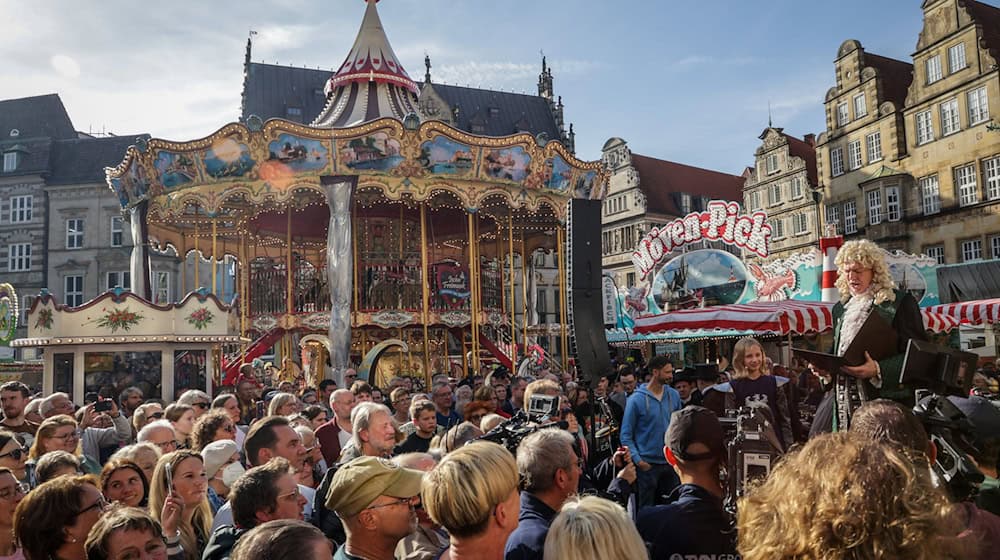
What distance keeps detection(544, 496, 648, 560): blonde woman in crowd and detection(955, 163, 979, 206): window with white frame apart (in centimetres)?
3556

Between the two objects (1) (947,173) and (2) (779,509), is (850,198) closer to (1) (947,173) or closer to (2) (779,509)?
(1) (947,173)

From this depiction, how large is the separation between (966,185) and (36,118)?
163ft

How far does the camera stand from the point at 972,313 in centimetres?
1942

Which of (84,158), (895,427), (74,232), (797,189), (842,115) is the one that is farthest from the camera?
(84,158)

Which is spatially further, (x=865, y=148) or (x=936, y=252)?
(x=865, y=148)

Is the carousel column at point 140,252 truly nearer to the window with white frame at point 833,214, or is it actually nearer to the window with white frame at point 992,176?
the window with white frame at point 992,176

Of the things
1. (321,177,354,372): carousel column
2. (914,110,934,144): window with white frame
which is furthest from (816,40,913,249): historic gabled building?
(321,177,354,372): carousel column

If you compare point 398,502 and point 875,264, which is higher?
point 875,264

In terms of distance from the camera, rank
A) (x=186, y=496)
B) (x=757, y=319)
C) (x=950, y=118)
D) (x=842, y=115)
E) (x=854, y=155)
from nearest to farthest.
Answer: (x=186, y=496) → (x=757, y=319) → (x=950, y=118) → (x=854, y=155) → (x=842, y=115)

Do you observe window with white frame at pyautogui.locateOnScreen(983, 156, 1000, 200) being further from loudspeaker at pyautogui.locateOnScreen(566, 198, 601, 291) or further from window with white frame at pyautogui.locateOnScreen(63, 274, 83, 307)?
window with white frame at pyautogui.locateOnScreen(63, 274, 83, 307)

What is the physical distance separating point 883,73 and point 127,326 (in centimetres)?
3626

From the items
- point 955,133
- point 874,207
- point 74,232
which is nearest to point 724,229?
point 955,133

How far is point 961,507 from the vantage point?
2502 millimetres

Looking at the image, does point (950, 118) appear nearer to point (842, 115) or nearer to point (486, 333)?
point (842, 115)
